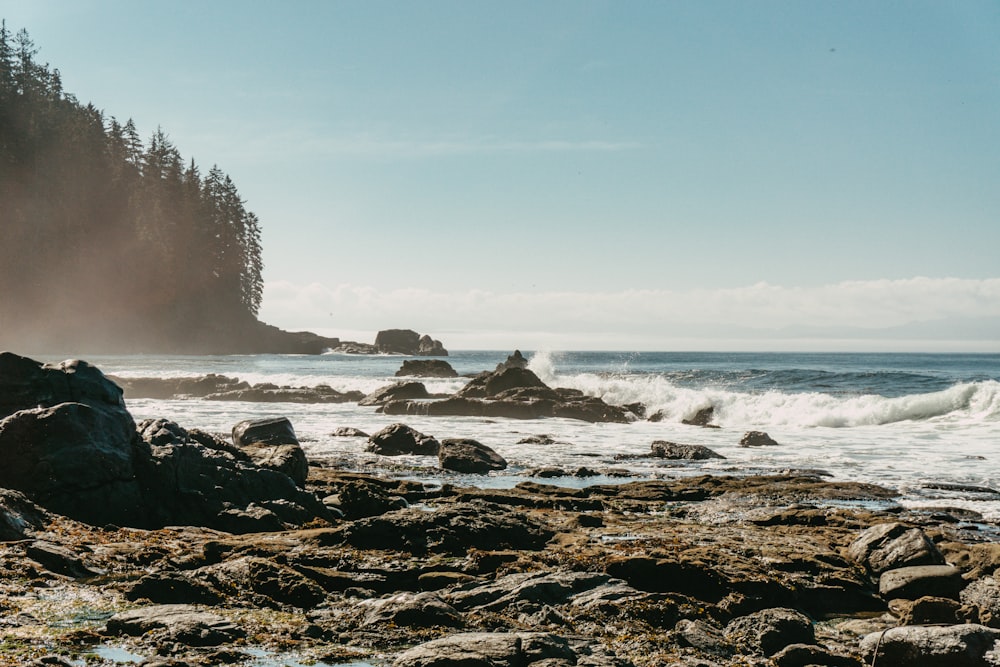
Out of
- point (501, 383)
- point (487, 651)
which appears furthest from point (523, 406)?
point (487, 651)

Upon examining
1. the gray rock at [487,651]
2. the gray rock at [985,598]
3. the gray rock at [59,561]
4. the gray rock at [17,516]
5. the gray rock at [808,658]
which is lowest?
the gray rock at [808,658]

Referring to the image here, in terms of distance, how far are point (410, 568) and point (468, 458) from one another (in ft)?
32.6

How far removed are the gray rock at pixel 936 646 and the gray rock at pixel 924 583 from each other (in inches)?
90.0

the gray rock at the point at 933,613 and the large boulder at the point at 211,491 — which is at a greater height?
the large boulder at the point at 211,491

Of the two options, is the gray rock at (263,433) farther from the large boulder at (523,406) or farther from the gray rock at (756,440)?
the large boulder at (523,406)

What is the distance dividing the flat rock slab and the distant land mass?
74.5 m

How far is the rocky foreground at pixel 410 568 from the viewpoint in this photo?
6.32 metres

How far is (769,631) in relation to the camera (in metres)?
6.77

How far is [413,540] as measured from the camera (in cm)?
952

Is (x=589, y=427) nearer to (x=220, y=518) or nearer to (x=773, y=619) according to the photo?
(x=220, y=518)

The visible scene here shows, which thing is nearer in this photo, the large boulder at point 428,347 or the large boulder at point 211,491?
the large boulder at point 211,491

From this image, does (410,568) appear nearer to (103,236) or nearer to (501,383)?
(501,383)

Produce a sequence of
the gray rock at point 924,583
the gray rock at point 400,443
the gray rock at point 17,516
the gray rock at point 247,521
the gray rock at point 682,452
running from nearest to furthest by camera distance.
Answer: the gray rock at point 924,583 < the gray rock at point 17,516 < the gray rock at point 247,521 < the gray rock at point 400,443 < the gray rock at point 682,452

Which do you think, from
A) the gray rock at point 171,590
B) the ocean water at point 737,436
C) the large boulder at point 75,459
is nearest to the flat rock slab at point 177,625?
the gray rock at point 171,590
